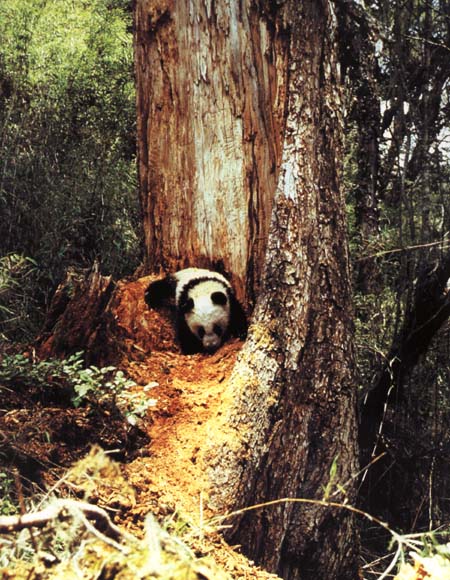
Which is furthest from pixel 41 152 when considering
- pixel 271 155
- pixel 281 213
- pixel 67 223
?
pixel 281 213

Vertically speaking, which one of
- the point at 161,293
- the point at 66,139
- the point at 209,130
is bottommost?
the point at 161,293

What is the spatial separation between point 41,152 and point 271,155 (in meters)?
3.90

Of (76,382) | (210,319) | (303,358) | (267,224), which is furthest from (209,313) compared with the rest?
(76,382)

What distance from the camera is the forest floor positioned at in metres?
2.67

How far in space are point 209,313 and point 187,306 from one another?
0.26 meters

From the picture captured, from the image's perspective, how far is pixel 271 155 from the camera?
3932mm

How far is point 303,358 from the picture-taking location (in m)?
3.36

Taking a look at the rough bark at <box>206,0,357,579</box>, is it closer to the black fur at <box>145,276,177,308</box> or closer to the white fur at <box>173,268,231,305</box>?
the white fur at <box>173,268,231,305</box>

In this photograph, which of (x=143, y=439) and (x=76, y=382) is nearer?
(x=143, y=439)

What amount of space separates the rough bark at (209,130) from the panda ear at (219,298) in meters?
0.12

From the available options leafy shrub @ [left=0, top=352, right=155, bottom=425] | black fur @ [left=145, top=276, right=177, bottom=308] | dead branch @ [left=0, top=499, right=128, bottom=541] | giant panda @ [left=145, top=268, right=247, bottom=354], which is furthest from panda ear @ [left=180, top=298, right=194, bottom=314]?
dead branch @ [left=0, top=499, right=128, bottom=541]

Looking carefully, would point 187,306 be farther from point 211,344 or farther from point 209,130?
point 209,130

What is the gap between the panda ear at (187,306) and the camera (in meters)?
4.46

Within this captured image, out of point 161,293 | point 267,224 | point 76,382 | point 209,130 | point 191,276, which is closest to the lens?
point 76,382
